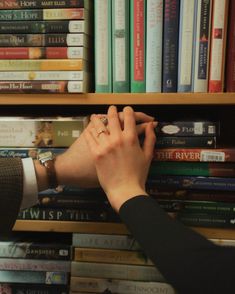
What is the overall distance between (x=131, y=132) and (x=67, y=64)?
0.21 meters

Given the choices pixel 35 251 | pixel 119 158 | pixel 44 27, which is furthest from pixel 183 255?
pixel 44 27

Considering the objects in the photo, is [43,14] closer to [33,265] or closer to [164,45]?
[164,45]

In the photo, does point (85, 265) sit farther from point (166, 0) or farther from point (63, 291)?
point (166, 0)

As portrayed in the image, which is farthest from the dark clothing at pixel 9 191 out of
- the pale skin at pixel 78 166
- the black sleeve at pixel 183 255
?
the black sleeve at pixel 183 255

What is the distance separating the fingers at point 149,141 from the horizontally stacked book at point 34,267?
0.31 meters

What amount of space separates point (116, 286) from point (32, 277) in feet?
0.68

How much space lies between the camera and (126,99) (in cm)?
74

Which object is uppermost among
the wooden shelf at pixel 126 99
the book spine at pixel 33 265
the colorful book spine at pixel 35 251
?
the wooden shelf at pixel 126 99

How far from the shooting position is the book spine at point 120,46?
0.73 m

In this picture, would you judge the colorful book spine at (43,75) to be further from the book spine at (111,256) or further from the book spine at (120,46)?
the book spine at (111,256)

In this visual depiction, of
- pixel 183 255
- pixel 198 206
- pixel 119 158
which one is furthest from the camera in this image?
pixel 198 206

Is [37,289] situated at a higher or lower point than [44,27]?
lower

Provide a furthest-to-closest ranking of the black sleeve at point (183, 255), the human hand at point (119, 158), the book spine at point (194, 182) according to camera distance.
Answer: the book spine at point (194, 182)
the human hand at point (119, 158)
the black sleeve at point (183, 255)

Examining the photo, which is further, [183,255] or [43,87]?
[43,87]
